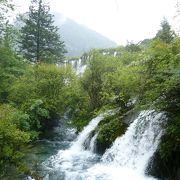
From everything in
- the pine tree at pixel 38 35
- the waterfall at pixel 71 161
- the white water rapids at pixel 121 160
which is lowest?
the waterfall at pixel 71 161

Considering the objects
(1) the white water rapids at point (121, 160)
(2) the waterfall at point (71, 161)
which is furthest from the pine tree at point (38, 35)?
(1) the white water rapids at point (121, 160)

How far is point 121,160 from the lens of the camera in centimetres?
1416

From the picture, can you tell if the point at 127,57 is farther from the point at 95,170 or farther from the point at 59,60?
the point at 95,170

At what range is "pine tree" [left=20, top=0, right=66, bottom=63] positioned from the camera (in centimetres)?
3431

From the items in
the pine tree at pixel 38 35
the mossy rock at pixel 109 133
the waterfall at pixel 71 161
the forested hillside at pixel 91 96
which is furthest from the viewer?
the pine tree at pixel 38 35

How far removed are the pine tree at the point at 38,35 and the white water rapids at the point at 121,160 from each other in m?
19.7

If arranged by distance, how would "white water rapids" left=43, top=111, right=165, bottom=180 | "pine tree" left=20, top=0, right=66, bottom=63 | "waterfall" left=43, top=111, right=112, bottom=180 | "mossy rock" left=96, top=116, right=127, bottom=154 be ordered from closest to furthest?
"white water rapids" left=43, top=111, right=165, bottom=180
"waterfall" left=43, top=111, right=112, bottom=180
"mossy rock" left=96, top=116, right=127, bottom=154
"pine tree" left=20, top=0, right=66, bottom=63

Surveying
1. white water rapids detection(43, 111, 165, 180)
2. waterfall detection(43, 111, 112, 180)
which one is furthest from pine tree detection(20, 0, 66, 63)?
white water rapids detection(43, 111, 165, 180)

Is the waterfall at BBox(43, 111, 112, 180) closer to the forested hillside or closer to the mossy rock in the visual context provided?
the mossy rock

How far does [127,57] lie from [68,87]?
543cm

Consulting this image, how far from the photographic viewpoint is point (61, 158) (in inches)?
640

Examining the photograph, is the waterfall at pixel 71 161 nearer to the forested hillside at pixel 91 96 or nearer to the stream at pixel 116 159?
the stream at pixel 116 159

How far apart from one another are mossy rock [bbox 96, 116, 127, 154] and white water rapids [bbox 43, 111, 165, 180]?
0.48m

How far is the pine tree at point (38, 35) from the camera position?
3431cm
